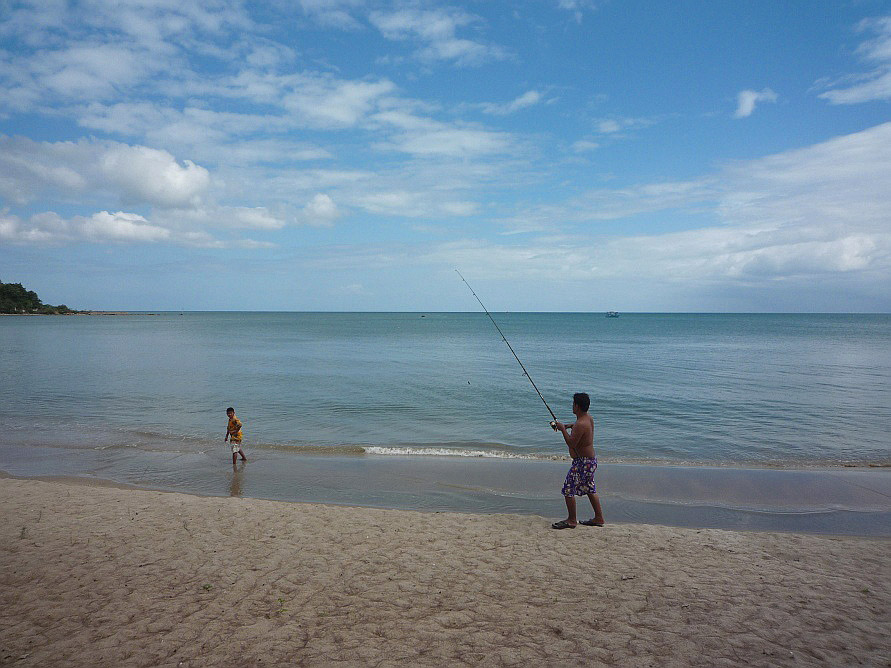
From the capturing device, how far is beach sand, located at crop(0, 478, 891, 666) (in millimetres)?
4496

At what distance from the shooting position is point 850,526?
830cm

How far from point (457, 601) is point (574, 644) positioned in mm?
1277

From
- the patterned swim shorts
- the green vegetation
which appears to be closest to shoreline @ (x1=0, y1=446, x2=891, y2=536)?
the patterned swim shorts

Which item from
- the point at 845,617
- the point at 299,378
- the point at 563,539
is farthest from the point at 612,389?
the point at 845,617

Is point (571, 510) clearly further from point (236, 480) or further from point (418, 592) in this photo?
point (236, 480)

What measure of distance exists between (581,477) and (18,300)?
487 ft

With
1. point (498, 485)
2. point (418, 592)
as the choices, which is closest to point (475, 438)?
point (498, 485)

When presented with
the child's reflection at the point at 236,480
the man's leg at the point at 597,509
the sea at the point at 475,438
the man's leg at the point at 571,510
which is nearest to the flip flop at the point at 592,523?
the man's leg at the point at 597,509

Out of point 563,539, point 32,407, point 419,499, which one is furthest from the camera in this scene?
point 32,407

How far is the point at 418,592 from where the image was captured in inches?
220

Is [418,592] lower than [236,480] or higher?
higher

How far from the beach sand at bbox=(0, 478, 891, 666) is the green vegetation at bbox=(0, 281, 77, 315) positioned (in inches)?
5551

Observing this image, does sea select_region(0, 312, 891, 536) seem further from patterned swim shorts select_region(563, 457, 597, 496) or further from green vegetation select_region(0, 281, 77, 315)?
green vegetation select_region(0, 281, 77, 315)

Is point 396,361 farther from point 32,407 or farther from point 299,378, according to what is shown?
point 32,407
